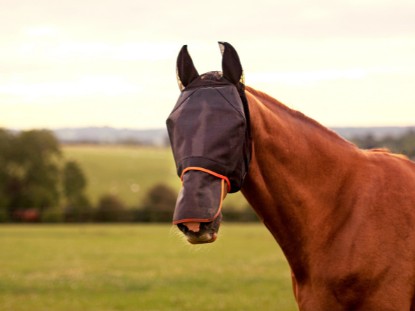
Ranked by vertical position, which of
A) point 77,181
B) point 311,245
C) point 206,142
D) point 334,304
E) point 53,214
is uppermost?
point 206,142

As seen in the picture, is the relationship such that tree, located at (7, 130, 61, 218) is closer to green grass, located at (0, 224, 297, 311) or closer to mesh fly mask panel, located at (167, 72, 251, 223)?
green grass, located at (0, 224, 297, 311)

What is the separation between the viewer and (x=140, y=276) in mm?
23922

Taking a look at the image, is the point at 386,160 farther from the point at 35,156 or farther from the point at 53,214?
the point at 53,214

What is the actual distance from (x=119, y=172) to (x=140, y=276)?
46.8 metres

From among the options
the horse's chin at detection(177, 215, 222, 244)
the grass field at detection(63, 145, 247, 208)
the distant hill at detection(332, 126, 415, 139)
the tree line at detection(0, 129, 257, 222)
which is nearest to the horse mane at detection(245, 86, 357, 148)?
the horse's chin at detection(177, 215, 222, 244)

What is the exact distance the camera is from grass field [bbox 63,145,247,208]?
6938 centimetres

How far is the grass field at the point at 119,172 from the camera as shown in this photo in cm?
6938

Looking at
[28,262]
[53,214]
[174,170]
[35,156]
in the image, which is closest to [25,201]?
[53,214]

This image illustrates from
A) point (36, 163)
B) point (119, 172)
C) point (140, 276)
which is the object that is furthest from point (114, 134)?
point (119, 172)

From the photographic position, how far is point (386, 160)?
550cm

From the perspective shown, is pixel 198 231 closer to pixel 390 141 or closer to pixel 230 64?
pixel 230 64

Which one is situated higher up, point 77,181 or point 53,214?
point 77,181

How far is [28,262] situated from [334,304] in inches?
1069

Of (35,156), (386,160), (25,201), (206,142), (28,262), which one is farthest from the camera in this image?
(25,201)
